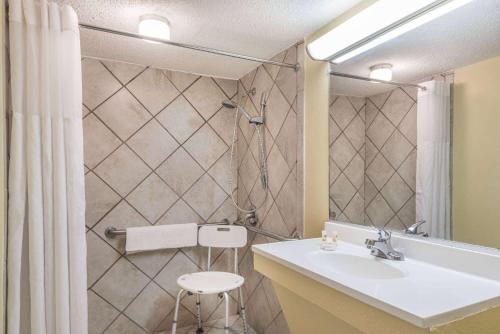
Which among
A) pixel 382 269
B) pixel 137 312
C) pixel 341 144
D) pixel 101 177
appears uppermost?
pixel 341 144

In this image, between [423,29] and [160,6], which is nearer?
[423,29]

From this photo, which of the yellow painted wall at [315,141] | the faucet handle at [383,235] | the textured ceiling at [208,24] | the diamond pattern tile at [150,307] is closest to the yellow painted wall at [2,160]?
the textured ceiling at [208,24]

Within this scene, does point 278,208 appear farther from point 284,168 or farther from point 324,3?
point 324,3

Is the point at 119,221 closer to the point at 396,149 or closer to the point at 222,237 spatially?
the point at 222,237

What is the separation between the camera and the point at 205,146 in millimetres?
2365

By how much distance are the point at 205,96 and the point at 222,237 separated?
112cm

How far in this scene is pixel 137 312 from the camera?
2111 mm

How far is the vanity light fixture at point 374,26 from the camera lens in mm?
1128

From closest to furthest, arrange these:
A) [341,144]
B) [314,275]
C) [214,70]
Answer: [314,275], [341,144], [214,70]

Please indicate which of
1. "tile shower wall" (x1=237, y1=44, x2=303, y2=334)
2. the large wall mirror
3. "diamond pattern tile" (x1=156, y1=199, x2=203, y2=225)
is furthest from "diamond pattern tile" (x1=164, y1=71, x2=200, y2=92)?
the large wall mirror

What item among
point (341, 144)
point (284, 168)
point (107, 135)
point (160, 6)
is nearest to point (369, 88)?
point (341, 144)

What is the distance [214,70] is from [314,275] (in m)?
1.74

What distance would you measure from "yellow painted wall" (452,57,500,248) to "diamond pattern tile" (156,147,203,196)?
5.63ft

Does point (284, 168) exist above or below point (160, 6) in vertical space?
below
